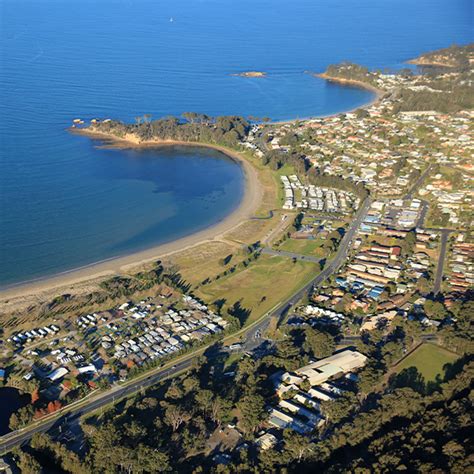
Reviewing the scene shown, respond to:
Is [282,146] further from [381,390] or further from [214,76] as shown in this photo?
[381,390]

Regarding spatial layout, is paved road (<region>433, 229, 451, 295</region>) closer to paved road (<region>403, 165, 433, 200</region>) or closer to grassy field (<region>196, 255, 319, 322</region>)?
paved road (<region>403, 165, 433, 200</region>)

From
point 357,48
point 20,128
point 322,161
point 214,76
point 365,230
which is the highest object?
point 357,48

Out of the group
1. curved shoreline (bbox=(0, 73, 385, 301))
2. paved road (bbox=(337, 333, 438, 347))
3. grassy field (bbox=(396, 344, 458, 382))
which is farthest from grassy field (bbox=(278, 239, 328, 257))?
grassy field (bbox=(396, 344, 458, 382))

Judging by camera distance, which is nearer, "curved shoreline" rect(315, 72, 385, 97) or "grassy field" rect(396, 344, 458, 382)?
"grassy field" rect(396, 344, 458, 382)

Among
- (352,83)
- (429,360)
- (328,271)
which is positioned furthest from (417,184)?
(352,83)

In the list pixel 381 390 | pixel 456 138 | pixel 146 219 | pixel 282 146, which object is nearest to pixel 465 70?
pixel 456 138

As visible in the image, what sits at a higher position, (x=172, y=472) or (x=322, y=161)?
(x=322, y=161)

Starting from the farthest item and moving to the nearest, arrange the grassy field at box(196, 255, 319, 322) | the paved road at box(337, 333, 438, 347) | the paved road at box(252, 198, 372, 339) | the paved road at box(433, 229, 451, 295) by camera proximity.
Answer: the paved road at box(433, 229, 451, 295), the grassy field at box(196, 255, 319, 322), the paved road at box(252, 198, 372, 339), the paved road at box(337, 333, 438, 347)

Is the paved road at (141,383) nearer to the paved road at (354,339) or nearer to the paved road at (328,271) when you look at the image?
the paved road at (328,271)
